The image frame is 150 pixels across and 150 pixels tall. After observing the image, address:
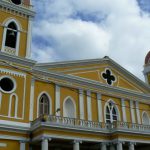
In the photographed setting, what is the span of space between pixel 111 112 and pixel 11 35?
10.5 m

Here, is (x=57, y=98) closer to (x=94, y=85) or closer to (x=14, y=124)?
(x=94, y=85)

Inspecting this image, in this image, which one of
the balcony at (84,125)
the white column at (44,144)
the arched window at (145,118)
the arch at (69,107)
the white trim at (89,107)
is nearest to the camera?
the white column at (44,144)

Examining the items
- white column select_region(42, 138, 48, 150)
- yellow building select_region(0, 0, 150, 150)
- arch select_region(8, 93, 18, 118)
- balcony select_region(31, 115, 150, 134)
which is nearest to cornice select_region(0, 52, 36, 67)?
yellow building select_region(0, 0, 150, 150)

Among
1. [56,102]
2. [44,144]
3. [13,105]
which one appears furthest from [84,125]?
Answer: [13,105]

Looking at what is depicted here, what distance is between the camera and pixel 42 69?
2073 cm

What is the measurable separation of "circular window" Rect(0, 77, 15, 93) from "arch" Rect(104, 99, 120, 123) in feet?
27.9

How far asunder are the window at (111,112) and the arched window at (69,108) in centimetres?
347

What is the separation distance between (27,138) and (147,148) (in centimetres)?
989

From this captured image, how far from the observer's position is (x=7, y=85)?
18.7 m

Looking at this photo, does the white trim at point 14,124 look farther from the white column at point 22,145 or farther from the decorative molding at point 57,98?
the decorative molding at point 57,98

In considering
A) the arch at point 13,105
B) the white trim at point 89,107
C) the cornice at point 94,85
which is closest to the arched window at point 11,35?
the cornice at point 94,85

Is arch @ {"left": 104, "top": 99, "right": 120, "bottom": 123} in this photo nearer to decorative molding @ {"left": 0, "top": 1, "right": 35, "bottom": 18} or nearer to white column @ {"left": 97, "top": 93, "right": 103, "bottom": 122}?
white column @ {"left": 97, "top": 93, "right": 103, "bottom": 122}

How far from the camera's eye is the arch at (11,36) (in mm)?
19734

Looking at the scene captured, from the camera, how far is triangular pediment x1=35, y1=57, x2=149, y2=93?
22.4 metres
